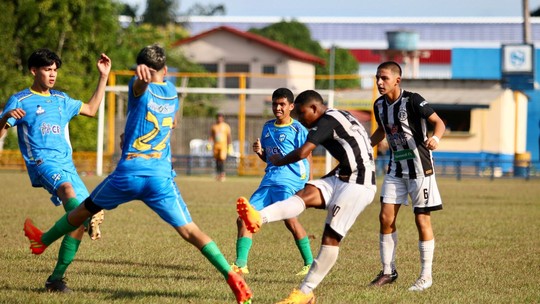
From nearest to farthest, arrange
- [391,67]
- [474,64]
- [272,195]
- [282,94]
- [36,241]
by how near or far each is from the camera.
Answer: [36,241]
[391,67]
[282,94]
[272,195]
[474,64]

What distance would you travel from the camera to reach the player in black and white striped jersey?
8031 millimetres

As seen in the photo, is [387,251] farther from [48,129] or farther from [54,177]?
[48,129]

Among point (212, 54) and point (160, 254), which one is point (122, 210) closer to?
point (160, 254)

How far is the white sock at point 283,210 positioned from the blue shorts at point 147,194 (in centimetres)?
61

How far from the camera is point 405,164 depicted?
9.65 m

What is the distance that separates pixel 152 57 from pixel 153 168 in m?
0.85

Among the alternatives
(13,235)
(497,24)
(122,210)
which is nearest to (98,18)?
(122,210)

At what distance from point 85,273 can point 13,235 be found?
3913mm

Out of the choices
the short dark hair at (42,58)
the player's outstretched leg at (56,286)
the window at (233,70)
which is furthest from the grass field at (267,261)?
the window at (233,70)

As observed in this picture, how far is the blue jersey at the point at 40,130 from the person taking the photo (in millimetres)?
9555

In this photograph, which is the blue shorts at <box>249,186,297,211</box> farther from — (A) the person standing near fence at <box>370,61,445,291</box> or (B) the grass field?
(A) the person standing near fence at <box>370,61,445,291</box>

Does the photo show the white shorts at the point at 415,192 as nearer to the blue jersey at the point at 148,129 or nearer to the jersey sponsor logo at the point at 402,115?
the jersey sponsor logo at the point at 402,115

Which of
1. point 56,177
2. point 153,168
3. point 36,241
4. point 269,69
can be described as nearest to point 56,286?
point 36,241

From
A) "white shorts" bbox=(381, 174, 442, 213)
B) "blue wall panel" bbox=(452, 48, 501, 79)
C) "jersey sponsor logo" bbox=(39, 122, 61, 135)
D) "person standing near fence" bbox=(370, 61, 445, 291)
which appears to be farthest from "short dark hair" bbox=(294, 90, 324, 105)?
"blue wall panel" bbox=(452, 48, 501, 79)
